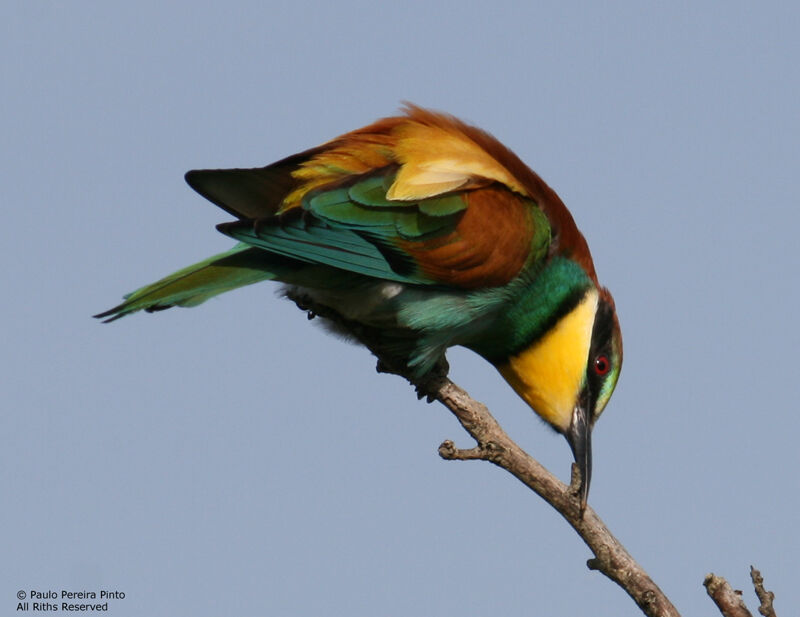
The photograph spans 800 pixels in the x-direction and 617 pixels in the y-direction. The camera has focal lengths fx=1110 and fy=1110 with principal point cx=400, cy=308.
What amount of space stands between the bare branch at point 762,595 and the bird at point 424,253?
110cm

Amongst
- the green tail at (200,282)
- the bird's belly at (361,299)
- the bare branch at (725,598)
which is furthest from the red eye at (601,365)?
the bare branch at (725,598)

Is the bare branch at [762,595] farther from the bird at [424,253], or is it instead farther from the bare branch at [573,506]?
the bird at [424,253]

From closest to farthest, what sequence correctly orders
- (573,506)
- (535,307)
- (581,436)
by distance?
(573,506), (535,307), (581,436)

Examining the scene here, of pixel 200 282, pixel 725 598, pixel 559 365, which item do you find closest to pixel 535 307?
pixel 559 365

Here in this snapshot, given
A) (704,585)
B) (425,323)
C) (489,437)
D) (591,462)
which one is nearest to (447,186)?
(425,323)

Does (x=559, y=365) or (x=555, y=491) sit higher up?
(x=559, y=365)

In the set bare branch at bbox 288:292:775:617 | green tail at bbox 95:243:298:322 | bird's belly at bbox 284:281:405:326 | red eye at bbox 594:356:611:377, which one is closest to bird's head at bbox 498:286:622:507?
red eye at bbox 594:356:611:377

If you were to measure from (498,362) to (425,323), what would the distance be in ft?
2.59

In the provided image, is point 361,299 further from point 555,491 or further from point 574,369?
point 555,491

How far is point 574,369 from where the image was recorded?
17.9ft

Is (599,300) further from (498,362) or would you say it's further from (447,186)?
(447,186)

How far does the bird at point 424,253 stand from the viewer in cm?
462

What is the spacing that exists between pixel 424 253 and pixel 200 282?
98 cm

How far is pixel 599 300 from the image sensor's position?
5.57 metres
